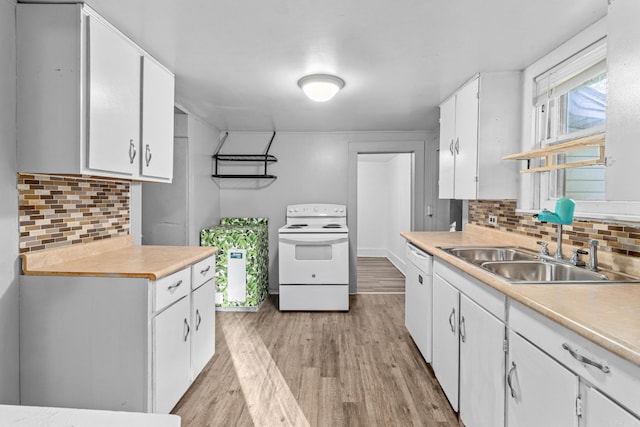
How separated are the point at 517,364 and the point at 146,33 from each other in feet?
7.59

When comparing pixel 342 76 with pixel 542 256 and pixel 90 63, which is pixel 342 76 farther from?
pixel 542 256

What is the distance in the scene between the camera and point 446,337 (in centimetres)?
214

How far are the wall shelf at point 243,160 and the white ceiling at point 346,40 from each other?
1338 mm

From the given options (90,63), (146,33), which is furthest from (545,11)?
(90,63)

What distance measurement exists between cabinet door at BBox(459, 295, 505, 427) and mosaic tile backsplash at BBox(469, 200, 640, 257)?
68cm

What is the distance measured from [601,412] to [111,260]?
2184 mm

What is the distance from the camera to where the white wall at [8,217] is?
1607 mm

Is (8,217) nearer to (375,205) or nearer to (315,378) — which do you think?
(315,378)

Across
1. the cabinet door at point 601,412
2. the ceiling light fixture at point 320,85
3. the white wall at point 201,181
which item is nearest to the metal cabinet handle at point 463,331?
the cabinet door at point 601,412

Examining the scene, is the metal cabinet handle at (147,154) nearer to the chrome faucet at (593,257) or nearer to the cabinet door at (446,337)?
the cabinet door at (446,337)

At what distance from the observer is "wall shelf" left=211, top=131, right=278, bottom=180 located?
4.41m

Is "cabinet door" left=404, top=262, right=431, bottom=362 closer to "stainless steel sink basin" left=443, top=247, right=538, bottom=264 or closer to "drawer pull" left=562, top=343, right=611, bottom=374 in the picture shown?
"stainless steel sink basin" left=443, top=247, right=538, bottom=264

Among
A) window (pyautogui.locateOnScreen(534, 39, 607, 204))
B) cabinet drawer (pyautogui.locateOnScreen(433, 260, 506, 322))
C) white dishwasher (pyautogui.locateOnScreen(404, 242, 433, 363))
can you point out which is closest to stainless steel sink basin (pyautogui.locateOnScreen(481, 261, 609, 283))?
cabinet drawer (pyautogui.locateOnScreen(433, 260, 506, 322))

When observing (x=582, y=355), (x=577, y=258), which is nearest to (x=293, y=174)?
(x=577, y=258)
